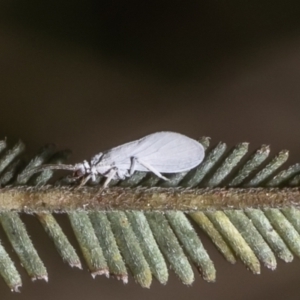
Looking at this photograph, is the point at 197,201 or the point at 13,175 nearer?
the point at 197,201

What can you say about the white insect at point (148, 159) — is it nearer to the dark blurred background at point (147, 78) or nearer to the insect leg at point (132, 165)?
the insect leg at point (132, 165)

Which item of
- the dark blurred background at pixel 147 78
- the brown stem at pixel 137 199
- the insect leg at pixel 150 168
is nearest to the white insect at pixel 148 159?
the insect leg at pixel 150 168

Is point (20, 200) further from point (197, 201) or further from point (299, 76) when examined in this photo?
point (299, 76)

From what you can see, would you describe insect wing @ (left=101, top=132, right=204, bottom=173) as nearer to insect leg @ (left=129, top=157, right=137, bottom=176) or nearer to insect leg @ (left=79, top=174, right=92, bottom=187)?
insect leg @ (left=129, top=157, right=137, bottom=176)

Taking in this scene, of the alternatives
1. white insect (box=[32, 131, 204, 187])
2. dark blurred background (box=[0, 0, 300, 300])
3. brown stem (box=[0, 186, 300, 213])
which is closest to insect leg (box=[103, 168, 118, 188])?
white insect (box=[32, 131, 204, 187])

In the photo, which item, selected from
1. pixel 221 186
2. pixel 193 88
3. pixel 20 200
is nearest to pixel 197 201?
pixel 221 186
